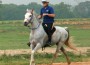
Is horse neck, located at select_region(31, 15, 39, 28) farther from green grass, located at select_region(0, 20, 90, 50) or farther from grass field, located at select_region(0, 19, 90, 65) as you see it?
green grass, located at select_region(0, 20, 90, 50)

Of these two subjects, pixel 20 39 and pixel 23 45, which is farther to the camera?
pixel 20 39

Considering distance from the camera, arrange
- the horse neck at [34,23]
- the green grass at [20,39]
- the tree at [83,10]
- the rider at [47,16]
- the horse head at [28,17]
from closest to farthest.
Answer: the horse head at [28,17]
the horse neck at [34,23]
the rider at [47,16]
the green grass at [20,39]
the tree at [83,10]

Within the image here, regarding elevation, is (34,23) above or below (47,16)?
below

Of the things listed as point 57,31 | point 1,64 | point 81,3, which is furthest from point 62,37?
point 81,3

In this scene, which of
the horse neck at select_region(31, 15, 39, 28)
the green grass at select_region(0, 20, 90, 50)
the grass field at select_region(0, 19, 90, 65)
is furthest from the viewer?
the green grass at select_region(0, 20, 90, 50)

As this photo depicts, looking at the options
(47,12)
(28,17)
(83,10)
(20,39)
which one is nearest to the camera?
(28,17)

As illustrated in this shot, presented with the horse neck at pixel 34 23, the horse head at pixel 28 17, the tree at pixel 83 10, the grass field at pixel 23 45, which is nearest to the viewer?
the horse head at pixel 28 17

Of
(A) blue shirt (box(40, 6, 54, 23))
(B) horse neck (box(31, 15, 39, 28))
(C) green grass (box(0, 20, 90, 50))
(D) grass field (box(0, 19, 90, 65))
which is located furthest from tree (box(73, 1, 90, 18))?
(B) horse neck (box(31, 15, 39, 28))

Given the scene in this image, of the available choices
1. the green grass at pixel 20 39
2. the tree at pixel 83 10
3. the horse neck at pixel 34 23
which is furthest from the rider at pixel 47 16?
the tree at pixel 83 10

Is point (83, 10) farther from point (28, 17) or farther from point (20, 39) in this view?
point (28, 17)

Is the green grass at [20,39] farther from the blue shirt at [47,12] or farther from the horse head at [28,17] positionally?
the horse head at [28,17]

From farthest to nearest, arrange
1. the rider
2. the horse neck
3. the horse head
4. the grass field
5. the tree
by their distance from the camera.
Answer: the tree < the grass field < the rider < the horse neck < the horse head

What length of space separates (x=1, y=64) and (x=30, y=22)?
2.68m

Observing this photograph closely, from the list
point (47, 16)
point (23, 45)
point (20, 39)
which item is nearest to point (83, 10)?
point (20, 39)
